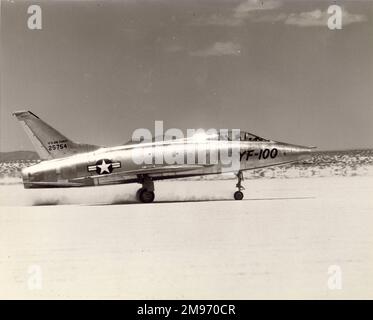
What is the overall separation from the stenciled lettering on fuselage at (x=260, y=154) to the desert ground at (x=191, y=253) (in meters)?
3.70

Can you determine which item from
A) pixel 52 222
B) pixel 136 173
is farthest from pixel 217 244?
pixel 136 173

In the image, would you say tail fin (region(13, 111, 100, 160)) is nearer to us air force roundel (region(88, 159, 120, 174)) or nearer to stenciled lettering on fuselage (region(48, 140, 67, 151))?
stenciled lettering on fuselage (region(48, 140, 67, 151))

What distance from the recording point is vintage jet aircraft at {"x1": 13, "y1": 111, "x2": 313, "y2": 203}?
17.7 metres

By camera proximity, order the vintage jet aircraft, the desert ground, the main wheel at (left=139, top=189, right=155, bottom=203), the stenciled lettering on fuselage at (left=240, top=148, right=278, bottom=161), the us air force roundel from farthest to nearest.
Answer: the stenciled lettering on fuselage at (left=240, top=148, right=278, bottom=161) < the main wheel at (left=139, top=189, right=155, bottom=203) < the us air force roundel < the vintage jet aircraft < the desert ground

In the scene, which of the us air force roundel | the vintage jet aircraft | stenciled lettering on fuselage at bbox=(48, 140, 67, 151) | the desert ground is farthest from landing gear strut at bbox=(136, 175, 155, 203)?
the desert ground

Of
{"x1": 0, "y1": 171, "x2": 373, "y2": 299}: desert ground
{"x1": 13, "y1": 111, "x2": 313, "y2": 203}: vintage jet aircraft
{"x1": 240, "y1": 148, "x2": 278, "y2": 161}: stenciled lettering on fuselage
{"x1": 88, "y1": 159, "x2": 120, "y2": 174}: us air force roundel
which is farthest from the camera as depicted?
{"x1": 240, "y1": 148, "x2": 278, "y2": 161}: stenciled lettering on fuselage

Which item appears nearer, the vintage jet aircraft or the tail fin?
the vintage jet aircraft

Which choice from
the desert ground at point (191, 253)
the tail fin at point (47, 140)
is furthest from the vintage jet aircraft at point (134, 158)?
the desert ground at point (191, 253)

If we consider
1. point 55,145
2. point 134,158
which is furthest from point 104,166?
point 55,145

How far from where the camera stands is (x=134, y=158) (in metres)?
18.5

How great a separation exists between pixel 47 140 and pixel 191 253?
31.3 ft

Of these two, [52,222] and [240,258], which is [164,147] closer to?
[52,222]

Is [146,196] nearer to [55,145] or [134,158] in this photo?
[134,158]

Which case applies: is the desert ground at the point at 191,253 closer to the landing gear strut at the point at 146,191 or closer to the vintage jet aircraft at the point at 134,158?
the vintage jet aircraft at the point at 134,158
